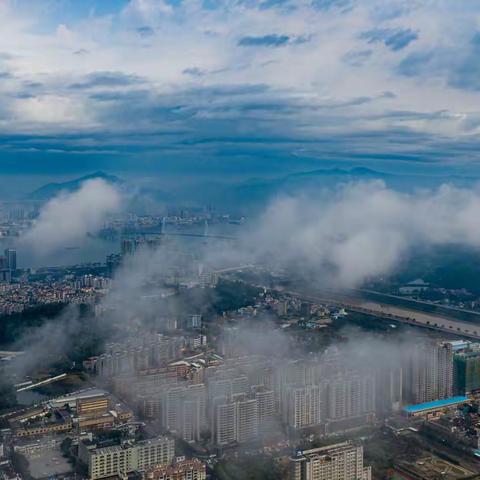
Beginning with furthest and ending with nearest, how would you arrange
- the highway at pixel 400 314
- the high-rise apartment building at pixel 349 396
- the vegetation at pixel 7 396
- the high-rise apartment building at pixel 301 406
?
1. the highway at pixel 400 314
2. the vegetation at pixel 7 396
3. the high-rise apartment building at pixel 349 396
4. the high-rise apartment building at pixel 301 406

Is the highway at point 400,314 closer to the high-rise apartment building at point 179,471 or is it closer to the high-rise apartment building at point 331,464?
the high-rise apartment building at point 331,464

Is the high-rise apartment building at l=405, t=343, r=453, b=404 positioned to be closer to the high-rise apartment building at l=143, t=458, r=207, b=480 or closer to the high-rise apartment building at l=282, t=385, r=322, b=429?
the high-rise apartment building at l=282, t=385, r=322, b=429

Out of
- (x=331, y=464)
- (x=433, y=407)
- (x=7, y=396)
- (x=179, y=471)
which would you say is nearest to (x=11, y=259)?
(x=7, y=396)

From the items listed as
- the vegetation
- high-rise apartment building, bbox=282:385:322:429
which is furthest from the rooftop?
the vegetation

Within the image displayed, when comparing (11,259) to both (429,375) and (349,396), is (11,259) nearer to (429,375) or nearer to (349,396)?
(349,396)

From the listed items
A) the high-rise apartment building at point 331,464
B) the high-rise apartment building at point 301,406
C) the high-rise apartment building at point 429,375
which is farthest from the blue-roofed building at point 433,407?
the high-rise apartment building at point 331,464

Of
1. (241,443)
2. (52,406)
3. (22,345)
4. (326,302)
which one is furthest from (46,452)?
(326,302)
